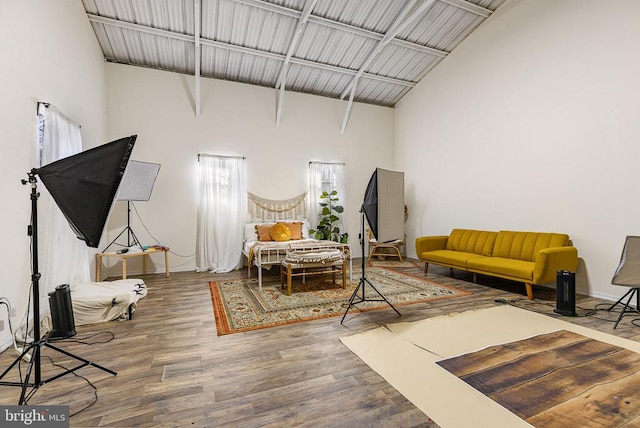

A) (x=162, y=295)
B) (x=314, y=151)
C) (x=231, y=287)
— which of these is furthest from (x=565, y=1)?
(x=162, y=295)

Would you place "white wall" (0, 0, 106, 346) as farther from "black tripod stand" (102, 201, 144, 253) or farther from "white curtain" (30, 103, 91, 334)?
"black tripod stand" (102, 201, 144, 253)

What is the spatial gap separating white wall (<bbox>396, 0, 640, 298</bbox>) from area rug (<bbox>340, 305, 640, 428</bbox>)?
170 cm

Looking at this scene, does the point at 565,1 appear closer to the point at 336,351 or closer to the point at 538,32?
the point at 538,32

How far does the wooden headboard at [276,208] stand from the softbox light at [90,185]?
4242 mm

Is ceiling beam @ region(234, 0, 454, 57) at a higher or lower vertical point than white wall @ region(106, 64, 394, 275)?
higher

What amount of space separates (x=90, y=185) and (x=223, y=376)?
4.88ft

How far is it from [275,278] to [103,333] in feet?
8.41

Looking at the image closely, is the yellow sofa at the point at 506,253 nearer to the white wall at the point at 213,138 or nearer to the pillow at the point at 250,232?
the white wall at the point at 213,138

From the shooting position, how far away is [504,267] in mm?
3824

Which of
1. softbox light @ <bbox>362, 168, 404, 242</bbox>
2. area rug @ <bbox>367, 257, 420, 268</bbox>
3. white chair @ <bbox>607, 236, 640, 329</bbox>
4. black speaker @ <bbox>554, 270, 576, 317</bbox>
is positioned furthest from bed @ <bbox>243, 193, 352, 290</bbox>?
white chair @ <bbox>607, 236, 640, 329</bbox>

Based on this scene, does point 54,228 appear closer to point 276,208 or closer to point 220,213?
point 220,213

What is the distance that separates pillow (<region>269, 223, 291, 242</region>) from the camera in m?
5.39

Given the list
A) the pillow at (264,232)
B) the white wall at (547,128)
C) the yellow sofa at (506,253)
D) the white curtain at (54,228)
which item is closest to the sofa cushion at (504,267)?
the yellow sofa at (506,253)

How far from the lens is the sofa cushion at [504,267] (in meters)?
3.61
